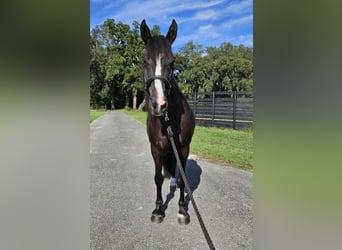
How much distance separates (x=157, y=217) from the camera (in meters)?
2.23

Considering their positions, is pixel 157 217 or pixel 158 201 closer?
pixel 157 217

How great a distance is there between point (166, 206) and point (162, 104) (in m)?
1.59

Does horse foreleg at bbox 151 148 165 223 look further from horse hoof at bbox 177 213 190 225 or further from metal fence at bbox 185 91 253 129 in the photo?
metal fence at bbox 185 91 253 129

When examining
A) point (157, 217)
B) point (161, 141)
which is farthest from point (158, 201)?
point (161, 141)

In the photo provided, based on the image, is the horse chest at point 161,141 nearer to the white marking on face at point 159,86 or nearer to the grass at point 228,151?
the white marking on face at point 159,86

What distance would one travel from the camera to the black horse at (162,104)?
1503 mm

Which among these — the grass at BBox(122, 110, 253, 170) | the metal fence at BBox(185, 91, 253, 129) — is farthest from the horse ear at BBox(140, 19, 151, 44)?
the metal fence at BBox(185, 91, 253, 129)

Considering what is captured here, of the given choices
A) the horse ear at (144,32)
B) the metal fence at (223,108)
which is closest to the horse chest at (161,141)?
the horse ear at (144,32)

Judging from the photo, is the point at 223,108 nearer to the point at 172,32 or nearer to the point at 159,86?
the point at 172,32
